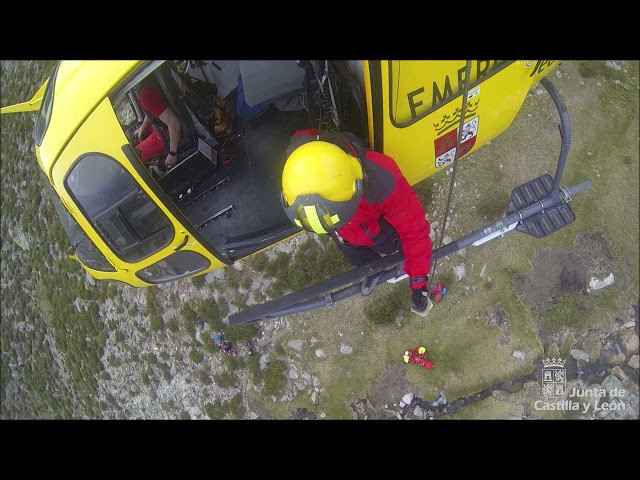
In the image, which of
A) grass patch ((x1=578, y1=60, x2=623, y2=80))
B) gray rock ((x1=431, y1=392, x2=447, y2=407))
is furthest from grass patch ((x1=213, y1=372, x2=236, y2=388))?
grass patch ((x1=578, y1=60, x2=623, y2=80))

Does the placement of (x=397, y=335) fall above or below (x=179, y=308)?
below

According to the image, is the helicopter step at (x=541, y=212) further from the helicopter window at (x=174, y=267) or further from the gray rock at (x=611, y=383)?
the helicopter window at (x=174, y=267)

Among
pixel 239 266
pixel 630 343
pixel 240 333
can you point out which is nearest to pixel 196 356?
pixel 240 333

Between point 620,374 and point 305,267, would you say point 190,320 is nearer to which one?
point 305,267

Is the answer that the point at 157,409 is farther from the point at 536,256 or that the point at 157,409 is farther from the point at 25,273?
the point at 536,256

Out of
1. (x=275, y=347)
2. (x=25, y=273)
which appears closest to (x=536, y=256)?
(x=275, y=347)

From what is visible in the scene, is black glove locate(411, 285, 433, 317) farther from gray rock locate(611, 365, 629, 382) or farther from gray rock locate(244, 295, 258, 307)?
gray rock locate(611, 365, 629, 382)
